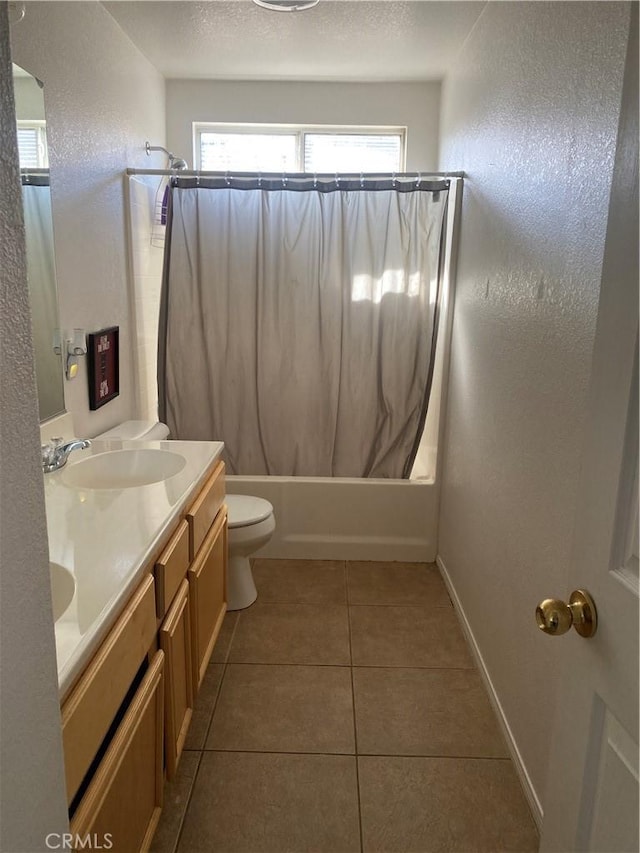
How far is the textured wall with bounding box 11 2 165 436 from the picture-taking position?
2.08 m

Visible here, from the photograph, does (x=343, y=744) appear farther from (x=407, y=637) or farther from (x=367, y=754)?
(x=407, y=637)

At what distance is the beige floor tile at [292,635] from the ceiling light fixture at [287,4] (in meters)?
2.53

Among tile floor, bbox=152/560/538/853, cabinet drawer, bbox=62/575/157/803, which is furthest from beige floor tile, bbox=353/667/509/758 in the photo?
cabinet drawer, bbox=62/575/157/803

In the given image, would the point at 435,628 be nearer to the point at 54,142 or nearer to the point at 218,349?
the point at 218,349

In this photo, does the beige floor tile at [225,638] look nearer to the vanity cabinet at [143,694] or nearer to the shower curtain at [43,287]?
the vanity cabinet at [143,694]

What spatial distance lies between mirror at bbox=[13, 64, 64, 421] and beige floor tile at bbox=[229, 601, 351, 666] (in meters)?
1.19

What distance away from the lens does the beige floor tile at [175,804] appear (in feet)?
5.14

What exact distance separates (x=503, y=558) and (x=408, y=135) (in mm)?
2521

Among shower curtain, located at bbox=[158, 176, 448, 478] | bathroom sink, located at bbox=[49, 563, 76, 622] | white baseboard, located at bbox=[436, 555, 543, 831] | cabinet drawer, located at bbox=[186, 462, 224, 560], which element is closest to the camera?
bathroom sink, located at bbox=[49, 563, 76, 622]

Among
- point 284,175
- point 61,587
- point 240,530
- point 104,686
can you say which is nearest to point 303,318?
point 284,175

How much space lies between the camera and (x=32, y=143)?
1.93 meters

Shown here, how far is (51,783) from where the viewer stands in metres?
0.72

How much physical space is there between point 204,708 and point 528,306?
5.60 feet

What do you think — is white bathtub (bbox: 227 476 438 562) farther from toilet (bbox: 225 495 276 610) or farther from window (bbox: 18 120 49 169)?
window (bbox: 18 120 49 169)
